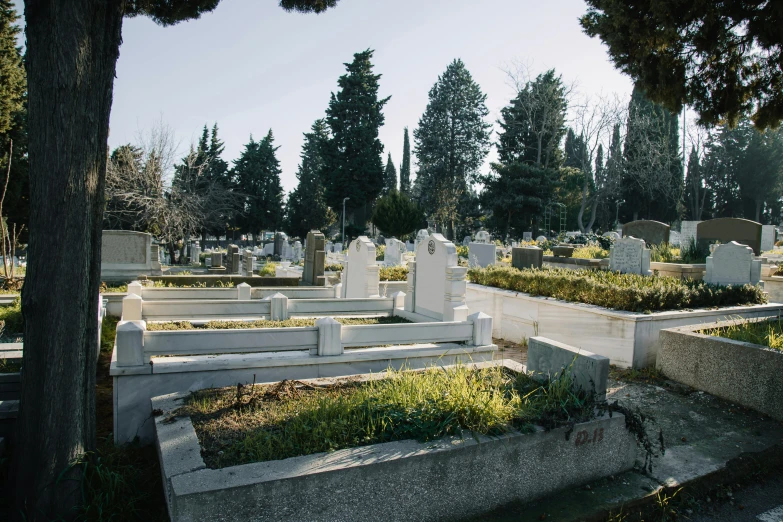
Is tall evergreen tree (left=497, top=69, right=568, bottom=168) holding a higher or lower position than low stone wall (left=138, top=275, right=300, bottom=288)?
higher

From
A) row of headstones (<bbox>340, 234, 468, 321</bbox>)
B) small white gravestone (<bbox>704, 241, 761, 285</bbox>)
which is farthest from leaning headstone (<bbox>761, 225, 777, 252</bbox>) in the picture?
row of headstones (<bbox>340, 234, 468, 321</bbox>)

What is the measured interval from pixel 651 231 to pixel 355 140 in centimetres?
3044

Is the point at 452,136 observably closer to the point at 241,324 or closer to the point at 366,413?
the point at 241,324

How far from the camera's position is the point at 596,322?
303 inches

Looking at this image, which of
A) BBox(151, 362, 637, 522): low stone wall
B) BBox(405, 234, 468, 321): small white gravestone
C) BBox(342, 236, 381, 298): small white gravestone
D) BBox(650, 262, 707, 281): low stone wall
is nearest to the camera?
BBox(151, 362, 637, 522): low stone wall

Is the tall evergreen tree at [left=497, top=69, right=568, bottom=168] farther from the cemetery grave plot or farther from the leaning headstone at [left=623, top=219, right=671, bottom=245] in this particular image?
the cemetery grave plot

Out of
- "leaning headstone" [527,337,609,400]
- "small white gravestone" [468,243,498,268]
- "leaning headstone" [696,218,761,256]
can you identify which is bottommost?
"leaning headstone" [527,337,609,400]

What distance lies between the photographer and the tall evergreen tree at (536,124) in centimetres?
3669

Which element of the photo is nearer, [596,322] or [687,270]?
[596,322]

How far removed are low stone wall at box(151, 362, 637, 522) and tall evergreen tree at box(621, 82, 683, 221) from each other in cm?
3292

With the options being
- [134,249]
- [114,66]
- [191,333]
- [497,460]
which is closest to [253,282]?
[134,249]

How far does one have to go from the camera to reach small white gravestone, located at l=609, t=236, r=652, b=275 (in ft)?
38.2

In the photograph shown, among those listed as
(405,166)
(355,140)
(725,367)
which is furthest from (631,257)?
(405,166)

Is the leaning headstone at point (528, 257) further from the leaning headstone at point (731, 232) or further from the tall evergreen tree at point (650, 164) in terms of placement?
the tall evergreen tree at point (650, 164)
